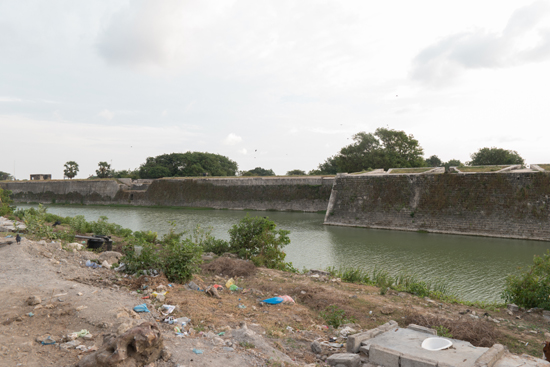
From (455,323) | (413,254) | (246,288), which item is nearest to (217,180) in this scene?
(413,254)

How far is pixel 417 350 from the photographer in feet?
12.1

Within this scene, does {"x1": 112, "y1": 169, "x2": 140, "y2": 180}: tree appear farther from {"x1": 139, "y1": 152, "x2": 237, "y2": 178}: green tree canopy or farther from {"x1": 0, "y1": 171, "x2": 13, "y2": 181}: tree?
{"x1": 0, "y1": 171, "x2": 13, "y2": 181}: tree

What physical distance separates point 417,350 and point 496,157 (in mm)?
40314

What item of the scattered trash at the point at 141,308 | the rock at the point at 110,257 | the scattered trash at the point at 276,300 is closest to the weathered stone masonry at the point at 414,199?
the scattered trash at the point at 276,300

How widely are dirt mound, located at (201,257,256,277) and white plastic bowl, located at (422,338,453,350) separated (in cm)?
429

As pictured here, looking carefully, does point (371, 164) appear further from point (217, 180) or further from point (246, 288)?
point (246, 288)

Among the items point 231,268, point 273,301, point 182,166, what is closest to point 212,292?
point 273,301

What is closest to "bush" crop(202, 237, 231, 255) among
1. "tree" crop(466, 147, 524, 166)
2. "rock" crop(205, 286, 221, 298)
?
"rock" crop(205, 286, 221, 298)

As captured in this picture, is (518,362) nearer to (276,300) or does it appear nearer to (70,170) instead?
(276,300)

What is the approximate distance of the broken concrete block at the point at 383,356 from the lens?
3.52 metres

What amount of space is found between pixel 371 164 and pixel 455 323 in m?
31.5

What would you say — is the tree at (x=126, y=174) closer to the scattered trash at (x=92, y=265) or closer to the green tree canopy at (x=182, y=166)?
the green tree canopy at (x=182, y=166)

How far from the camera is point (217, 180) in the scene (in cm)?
3120

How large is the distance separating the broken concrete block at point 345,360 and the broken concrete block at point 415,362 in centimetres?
45
